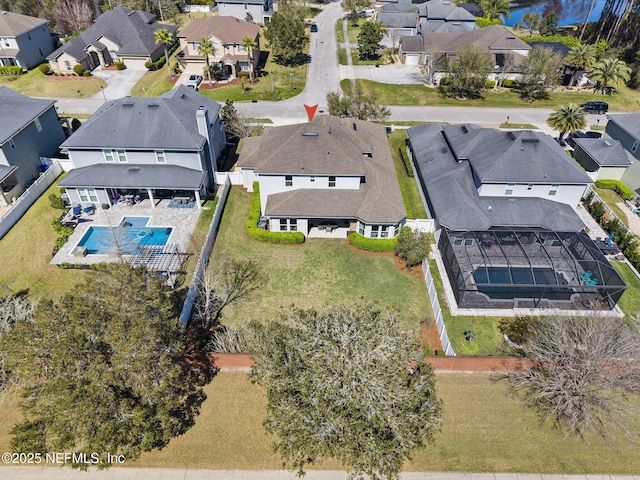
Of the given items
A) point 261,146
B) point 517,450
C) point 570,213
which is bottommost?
point 517,450

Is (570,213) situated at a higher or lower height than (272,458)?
higher

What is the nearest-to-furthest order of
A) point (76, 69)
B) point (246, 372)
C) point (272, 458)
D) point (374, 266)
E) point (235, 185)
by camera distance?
point (272, 458) < point (246, 372) < point (374, 266) < point (235, 185) < point (76, 69)

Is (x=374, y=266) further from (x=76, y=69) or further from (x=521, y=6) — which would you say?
(x=521, y=6)

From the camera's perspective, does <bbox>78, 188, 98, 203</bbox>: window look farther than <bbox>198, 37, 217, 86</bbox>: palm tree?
No

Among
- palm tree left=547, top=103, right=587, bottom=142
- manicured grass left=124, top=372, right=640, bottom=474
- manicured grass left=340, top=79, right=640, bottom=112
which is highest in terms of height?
palm tree left=547, top=103, right=587, bottom=142

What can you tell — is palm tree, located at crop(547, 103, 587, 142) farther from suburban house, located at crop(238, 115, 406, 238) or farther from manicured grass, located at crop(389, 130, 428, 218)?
suburban house, located at crop(238, 115, 406, 238)

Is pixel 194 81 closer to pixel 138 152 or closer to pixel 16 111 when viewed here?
pixel 16 111

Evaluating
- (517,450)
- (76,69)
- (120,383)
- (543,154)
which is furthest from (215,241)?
(76,69)

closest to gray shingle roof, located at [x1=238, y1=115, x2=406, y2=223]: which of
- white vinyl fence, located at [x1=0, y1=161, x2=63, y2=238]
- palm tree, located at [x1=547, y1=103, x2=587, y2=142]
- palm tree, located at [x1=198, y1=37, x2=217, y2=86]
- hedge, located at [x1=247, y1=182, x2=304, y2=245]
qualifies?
hedge, located at [x1=247, y1=182, x2=304, y2=245]
